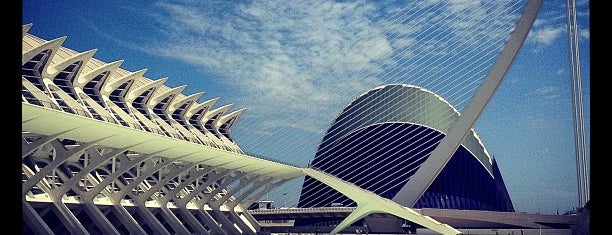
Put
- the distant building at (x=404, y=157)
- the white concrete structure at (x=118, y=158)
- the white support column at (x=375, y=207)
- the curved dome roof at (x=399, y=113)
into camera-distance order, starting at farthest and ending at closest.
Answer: the curved dome roof at (x=399, y=113) → the distant building at (x=404, y=157) → the white support column at (x=375, y=207) → the white concrete structure at (x=118, y=158)

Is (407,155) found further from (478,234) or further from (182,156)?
(182,156)

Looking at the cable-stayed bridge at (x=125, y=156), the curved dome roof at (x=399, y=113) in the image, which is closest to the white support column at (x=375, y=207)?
the cable-stayed bridge at (x=125, y=156)

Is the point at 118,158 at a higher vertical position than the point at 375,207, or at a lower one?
higher

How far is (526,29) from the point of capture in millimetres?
37125

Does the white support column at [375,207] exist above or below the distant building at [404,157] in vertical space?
below

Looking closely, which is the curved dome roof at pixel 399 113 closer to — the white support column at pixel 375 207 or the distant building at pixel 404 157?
the distant building at pixel 404 157

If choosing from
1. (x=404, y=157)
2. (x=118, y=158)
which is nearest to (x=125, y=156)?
(x=118, y=158)

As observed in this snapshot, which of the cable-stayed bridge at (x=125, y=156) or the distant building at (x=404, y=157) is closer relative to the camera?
the cable-stayed bridge at (x=125, y=156)

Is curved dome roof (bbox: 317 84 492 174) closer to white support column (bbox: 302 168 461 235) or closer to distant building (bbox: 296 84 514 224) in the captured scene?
distant building (bbox: 296 84 514 224)

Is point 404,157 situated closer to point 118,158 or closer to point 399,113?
point 399,113

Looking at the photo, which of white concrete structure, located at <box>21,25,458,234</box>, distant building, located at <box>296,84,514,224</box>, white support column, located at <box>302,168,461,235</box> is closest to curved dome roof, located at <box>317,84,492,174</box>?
distant building, located at <box>296,84,514,224</box>

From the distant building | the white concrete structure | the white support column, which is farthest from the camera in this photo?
the distant building

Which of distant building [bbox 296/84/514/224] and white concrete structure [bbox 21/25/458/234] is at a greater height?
distant building [bbox 296/84/514/224]
